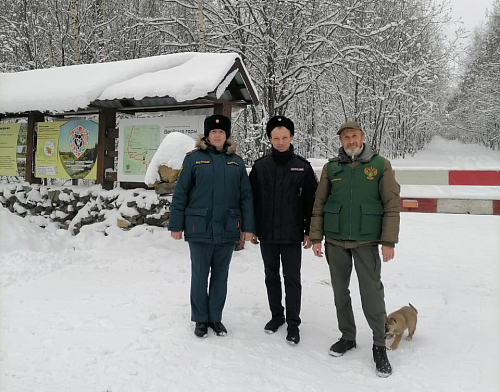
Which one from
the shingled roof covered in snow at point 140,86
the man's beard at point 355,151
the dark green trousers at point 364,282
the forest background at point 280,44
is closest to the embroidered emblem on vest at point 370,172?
the man's beard at point 355,151

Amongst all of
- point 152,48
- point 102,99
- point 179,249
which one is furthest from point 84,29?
point 179,249

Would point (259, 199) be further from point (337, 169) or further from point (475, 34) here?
point (475, 34)

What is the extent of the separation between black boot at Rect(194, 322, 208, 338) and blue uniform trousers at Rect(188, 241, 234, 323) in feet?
0.15

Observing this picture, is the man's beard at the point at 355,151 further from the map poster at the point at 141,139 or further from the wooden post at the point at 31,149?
the wooden post at the point at 31,149

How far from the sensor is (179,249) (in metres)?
6.51

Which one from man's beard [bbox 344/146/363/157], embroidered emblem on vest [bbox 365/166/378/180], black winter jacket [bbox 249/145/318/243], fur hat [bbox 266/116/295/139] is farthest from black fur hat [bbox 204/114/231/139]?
embroidered emblem on vest [bbox 365/166/378/180]

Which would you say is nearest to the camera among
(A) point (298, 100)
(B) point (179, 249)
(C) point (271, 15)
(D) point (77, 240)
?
(B) point (179, 249)

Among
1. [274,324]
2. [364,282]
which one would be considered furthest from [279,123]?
[274,324]

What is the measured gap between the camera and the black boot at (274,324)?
12.3 ft

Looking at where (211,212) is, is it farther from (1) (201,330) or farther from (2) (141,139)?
(2) (141,139)

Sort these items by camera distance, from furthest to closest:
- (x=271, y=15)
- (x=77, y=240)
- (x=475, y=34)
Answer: (x=475, y=34)
(x=271, y=15)
(x=77, y=240)

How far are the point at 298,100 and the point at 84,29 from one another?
11156 mm

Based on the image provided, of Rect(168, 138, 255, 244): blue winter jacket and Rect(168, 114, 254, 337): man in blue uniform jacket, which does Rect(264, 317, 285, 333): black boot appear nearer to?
Rect(168, 114, 254, 337): man in blue uniform jacket

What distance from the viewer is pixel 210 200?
3.56 m
